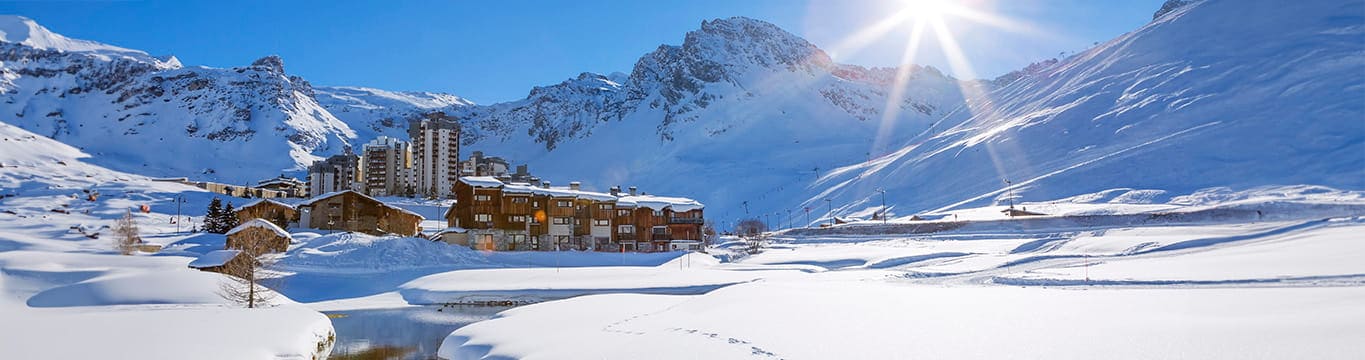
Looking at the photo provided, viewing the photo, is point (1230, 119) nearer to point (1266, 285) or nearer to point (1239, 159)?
point (1239, 159)

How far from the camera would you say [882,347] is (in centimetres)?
1420

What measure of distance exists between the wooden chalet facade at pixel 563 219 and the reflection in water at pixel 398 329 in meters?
34.3

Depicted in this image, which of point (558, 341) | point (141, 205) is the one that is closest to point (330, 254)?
point (558, 341)

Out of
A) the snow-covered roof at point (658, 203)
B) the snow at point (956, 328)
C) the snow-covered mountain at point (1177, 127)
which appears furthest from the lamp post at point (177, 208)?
the snow-covered mountain at point (1177, 127)

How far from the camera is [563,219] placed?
74062mm

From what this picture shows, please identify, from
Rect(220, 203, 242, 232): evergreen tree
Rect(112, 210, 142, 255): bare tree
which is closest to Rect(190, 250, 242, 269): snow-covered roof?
Rect(112, 210, 142, 255): bare tree

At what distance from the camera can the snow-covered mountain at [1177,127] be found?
363 feet

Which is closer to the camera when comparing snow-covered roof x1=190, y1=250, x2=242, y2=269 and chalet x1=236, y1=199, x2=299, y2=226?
snow-covered roof x1=190, y1=250, x2=242, y2=269

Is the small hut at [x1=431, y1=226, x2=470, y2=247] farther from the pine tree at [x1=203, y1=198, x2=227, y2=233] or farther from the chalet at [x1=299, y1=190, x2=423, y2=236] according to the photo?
the pine tree at [x1=203, y1=198, x2=227, y2=233]

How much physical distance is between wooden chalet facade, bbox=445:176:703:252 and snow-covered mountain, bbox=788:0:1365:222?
212ft

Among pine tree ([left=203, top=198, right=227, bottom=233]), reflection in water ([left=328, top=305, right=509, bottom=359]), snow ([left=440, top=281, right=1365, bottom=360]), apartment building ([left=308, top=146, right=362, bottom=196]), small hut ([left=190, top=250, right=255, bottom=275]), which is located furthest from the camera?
apartment building ([left=308, top=146, right=362, bottom=196])

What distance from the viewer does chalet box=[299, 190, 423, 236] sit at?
2977 inches

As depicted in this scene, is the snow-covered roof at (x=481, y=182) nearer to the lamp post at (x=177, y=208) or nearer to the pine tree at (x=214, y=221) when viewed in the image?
the pine tree at (x=214, y=221)

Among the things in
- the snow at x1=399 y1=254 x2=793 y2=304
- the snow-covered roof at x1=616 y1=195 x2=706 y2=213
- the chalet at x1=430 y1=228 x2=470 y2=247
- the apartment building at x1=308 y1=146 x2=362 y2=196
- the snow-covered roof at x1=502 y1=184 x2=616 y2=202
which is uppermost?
the apartment building at x1=308 y1=146 x2=362 y2=196
